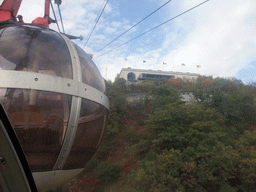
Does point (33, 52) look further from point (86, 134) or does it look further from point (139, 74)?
point (139, 74)

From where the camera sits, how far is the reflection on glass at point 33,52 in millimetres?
1107

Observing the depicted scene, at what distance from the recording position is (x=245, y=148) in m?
7.32

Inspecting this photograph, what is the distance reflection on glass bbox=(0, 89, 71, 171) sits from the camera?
3.38 ft

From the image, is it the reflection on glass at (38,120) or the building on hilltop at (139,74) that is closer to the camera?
the reflection on glass at (38,120)

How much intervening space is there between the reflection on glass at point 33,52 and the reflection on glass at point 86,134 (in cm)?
30

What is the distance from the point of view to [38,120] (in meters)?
1.07

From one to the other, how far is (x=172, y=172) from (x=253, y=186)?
3103 mm

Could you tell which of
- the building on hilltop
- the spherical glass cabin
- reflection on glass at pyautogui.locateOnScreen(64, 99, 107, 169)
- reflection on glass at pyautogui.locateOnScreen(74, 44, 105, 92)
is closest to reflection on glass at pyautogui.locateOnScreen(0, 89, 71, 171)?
the spherical glass cabin

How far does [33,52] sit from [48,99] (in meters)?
0.36

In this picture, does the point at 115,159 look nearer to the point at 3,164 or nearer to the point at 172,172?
the point at 172,172

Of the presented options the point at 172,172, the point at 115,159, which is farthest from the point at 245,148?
the point at 115,159

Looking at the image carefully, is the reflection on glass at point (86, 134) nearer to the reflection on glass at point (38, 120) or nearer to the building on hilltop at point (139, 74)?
the reflection on glass at point (38, 120)

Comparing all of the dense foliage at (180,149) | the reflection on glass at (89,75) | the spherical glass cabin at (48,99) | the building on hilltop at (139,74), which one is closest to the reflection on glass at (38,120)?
the spherical glass cabin at (48,99)

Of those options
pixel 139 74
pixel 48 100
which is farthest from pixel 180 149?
pixel 139 74
